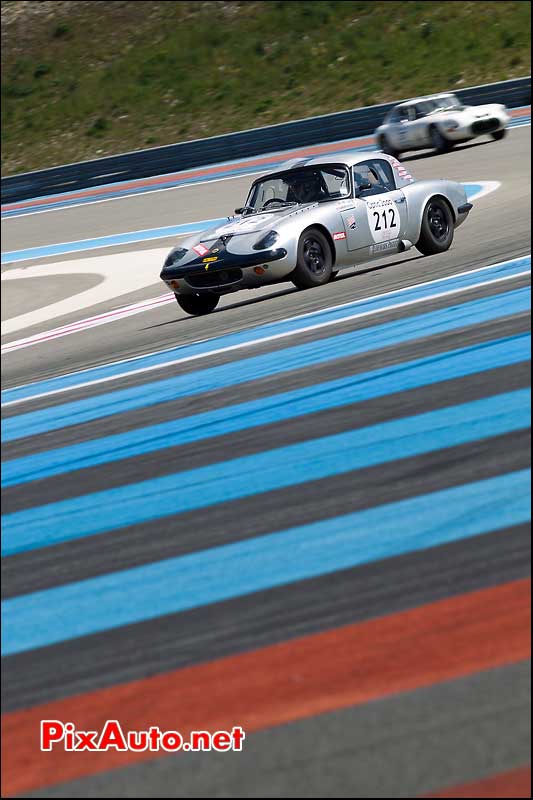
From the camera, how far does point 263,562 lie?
456 cm

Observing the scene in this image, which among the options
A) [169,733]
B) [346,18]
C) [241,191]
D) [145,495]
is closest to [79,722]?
[169,733]

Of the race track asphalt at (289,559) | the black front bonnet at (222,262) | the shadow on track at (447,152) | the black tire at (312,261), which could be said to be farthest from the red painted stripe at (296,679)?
the shadow on track at (447,152)

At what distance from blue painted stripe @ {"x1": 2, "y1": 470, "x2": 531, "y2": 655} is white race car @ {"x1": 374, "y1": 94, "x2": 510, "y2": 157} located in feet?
62.3

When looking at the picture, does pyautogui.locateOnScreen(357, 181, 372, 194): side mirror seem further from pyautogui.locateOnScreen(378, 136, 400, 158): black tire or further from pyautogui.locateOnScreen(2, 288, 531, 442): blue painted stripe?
pyautogui.locateOnScreen(378, 136, 400, 158): black tire

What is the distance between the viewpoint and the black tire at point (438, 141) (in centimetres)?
2320

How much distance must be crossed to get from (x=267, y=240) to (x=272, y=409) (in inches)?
166

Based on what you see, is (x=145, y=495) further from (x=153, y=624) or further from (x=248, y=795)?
(x=248, y=795)

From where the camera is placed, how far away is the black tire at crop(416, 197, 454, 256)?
1177 cm

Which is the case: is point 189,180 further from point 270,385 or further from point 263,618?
point 263,618

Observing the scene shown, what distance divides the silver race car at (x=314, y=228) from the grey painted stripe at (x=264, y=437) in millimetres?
4454

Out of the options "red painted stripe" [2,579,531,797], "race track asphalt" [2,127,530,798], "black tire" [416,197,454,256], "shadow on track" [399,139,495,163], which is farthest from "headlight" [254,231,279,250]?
"shadow on track" [399,139,495,163]

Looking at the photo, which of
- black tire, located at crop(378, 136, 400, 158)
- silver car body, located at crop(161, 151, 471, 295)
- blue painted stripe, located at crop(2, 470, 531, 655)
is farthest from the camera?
black tire, located at crop(378, 136, 400, 158)

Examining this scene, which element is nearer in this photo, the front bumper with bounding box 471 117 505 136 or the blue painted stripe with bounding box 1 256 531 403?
the blue painted stripe with bounding box 1 256 531 403

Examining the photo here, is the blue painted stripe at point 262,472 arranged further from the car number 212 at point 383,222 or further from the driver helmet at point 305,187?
the driver helmet at point 305,187
